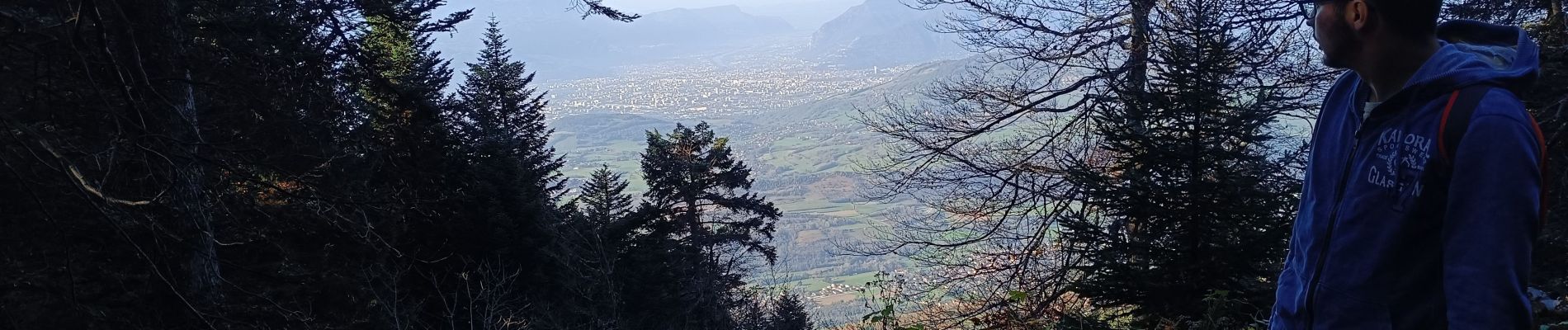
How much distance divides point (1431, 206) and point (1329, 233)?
0.83 ft

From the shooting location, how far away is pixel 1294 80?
6973 millimetres

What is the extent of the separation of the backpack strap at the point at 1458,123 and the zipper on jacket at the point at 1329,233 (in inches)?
9.9

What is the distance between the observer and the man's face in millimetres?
1460

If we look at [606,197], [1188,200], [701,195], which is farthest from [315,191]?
[606,197]

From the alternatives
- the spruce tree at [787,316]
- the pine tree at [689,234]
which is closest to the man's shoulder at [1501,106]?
the pine tree at [689,234]

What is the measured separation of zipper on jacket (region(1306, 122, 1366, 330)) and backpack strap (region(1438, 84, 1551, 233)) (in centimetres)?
25

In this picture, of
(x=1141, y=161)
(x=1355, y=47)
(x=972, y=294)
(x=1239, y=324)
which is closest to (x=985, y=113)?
(x=972, y=294)

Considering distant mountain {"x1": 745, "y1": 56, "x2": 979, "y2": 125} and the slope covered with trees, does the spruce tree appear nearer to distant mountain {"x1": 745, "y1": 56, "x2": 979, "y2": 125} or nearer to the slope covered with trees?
the slope covered with trees

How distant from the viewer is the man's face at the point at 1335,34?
1.46 m

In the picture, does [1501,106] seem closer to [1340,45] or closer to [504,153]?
[1340,45]

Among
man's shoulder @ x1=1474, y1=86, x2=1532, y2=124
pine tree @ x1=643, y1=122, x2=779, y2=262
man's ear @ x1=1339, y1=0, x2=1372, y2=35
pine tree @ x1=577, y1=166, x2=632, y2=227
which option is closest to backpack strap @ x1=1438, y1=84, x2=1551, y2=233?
man's shoulder @ x1=1474, y1=86, x2=1532, y2=124

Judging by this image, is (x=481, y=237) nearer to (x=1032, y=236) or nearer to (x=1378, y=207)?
(x=1032, y=236)

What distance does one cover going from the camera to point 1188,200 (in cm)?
500

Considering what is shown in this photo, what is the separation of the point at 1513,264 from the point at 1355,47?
1.50 feet
